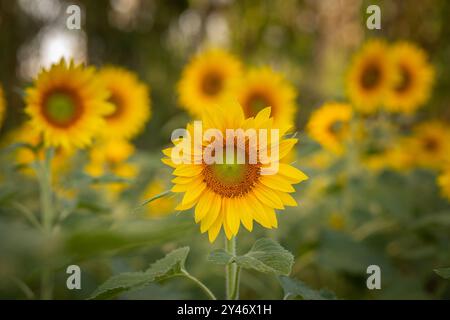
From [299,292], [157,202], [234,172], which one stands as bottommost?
[299,292]

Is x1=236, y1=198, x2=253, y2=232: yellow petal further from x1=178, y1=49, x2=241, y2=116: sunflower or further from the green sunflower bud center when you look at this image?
x1=178, y1=49, x2=241, y2=116: sunflower

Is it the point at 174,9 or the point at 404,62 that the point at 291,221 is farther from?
the point at 174,9

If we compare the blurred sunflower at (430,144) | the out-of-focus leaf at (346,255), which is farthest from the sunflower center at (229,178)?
the blurred sunflower at (430,144)

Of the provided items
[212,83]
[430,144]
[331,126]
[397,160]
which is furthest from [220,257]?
[430,144]

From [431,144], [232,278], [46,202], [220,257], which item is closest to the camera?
[220,257]

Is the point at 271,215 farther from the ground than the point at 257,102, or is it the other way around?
the point at 257,102

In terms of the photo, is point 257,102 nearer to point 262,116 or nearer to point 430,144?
point 430,144

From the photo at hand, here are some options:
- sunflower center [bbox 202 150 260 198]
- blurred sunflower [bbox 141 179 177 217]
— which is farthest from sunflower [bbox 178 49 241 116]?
sunflower center [bbox 202 150 260 198]

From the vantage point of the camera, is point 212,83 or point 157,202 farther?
point 212,83

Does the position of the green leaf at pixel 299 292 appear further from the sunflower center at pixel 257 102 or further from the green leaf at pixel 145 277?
the sunflower center at pixel 257 102
